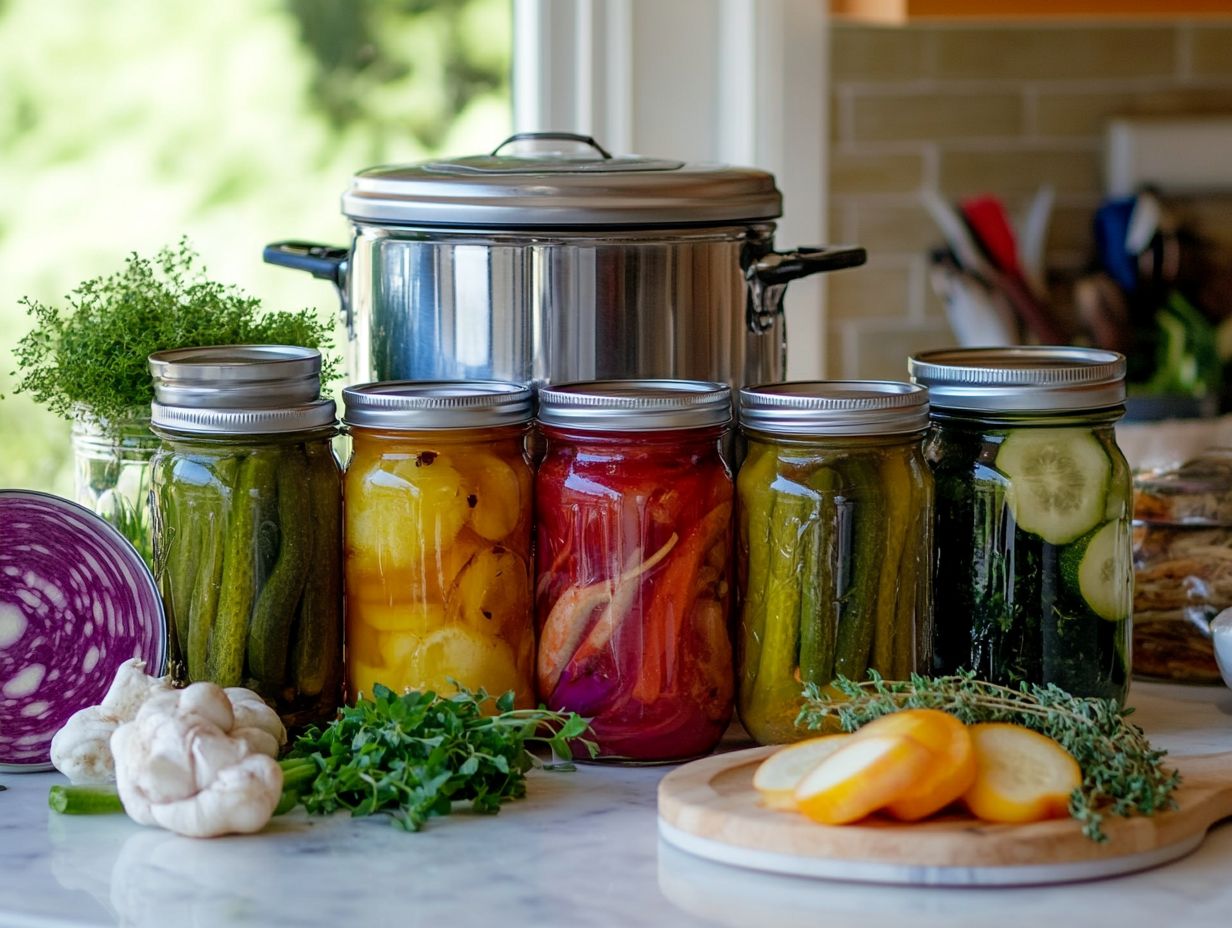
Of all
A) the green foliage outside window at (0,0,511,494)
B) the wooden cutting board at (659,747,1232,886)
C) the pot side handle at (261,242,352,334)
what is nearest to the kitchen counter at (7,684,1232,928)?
the wooden cutting board at (659,747,1232,886)

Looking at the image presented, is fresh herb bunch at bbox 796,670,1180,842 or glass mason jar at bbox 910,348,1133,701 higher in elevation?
glass mason jar at bbox 910,348,1133,701

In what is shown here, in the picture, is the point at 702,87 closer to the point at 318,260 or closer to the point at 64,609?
the point at 318,260

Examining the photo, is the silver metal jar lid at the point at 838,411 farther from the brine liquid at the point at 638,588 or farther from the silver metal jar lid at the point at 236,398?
the silver metal jar lid at the point at 236,398

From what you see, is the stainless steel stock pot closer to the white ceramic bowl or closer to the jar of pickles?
the jar of pickles

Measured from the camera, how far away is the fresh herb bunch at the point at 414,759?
91 cm

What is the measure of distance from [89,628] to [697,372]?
0.44 metres

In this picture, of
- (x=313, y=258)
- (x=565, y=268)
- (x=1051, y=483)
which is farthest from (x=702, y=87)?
(x=1051, y=483)

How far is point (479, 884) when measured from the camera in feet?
2.72

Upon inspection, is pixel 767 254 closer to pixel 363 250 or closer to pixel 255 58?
pixel 363 250

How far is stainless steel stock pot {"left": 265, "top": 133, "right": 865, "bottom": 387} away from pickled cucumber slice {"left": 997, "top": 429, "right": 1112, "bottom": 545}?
220 mm

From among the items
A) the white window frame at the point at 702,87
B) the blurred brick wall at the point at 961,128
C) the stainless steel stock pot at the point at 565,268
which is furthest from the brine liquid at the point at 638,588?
the blurred brick wall at the point at 961,128

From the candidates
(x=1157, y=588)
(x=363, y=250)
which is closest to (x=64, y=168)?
(x=363, y=250)

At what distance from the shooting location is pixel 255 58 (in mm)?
2434

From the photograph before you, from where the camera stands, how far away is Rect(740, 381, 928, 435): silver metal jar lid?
97 centimetres
